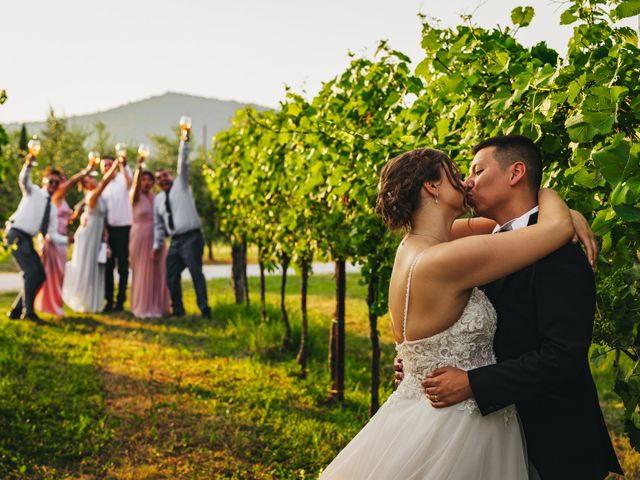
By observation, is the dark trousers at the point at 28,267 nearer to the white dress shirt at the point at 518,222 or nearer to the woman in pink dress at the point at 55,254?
the woman in pink dress at the point at 55,254

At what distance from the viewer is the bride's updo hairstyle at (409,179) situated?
7.57 feet

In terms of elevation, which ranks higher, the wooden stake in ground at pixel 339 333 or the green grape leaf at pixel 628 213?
the green grape leaf at pixel 628 213

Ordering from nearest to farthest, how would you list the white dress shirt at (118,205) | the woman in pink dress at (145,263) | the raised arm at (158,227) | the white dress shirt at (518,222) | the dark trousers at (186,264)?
the white dress shirt at (518,222)
the dark trousers at (186,264)
the raised arm at (158,227)
the woman in pink dress at (145,263)
the white dress shirt at (118,205)

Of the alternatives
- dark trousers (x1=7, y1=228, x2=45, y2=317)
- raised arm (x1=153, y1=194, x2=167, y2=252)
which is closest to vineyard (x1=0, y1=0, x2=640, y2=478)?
dark trousers (x1=7, y1=228, x2=45, y2=317)

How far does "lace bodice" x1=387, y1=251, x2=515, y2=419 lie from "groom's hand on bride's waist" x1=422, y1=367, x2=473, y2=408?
34 mm

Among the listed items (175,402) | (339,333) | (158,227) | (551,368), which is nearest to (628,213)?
(551,368)

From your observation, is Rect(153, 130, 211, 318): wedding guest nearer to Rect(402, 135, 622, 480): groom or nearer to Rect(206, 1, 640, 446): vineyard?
Rect(206, 1, 640, 446): vineyard

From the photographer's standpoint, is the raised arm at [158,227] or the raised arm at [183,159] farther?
the raised arm at [158,227]

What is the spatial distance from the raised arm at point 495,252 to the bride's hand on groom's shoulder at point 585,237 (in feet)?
0.21

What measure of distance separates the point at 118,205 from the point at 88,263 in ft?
3.89

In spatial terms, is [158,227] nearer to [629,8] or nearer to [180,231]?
[180,231]

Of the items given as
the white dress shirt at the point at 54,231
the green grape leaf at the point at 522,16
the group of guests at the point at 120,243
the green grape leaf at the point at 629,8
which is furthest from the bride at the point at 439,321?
the white dress shirt at the point at 54,231

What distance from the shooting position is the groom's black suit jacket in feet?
6.70

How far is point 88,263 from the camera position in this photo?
486 inches
